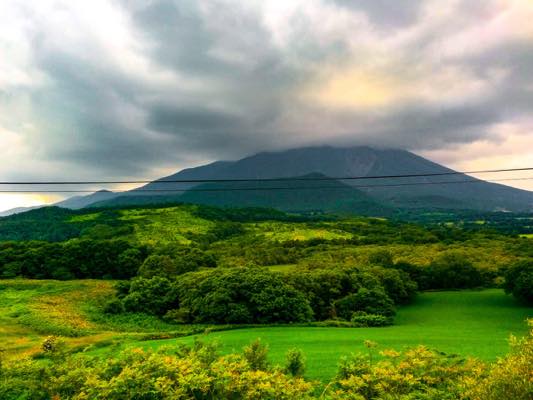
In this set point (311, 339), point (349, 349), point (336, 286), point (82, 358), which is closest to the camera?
point (82, 358)

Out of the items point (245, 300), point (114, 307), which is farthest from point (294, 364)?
point (114, 307)

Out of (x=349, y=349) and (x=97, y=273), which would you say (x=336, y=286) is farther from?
(x=97, y=273)

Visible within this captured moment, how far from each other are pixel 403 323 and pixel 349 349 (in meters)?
20.1

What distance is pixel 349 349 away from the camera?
1014 inches

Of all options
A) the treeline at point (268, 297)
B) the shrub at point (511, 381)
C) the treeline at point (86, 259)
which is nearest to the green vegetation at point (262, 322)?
the shrub at point (511, 381)

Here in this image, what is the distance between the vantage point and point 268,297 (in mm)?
40875

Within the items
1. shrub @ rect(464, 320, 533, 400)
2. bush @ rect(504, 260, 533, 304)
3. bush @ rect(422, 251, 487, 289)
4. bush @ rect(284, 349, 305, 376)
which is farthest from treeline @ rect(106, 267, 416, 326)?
shrub @ rect(464, 320, 533, 400)

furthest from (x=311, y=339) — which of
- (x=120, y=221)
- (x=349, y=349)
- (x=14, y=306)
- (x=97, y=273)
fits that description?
(x=120, y=221)

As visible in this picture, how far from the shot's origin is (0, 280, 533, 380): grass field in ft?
87.8

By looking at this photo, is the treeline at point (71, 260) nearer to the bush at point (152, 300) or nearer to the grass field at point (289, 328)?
the grass field at point (289, 328)

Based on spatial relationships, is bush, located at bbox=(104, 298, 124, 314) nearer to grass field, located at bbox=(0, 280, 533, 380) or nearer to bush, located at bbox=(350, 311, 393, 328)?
grass field, located at bbox=(0, 280, 533, 380)

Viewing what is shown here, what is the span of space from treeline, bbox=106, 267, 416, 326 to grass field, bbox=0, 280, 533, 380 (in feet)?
7.48

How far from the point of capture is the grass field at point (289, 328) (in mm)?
26775

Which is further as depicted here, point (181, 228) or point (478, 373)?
point (181, 228)
